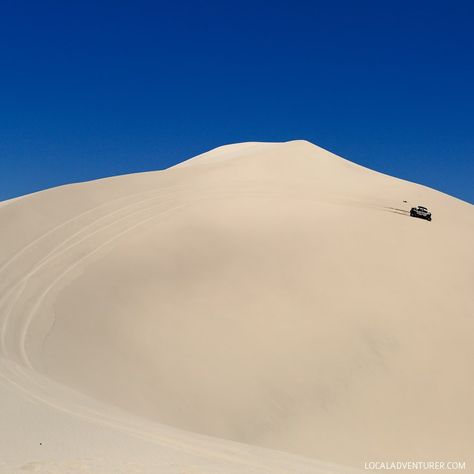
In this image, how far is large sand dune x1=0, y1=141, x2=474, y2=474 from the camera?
332 inches

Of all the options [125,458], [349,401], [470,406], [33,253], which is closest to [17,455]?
[125,458]

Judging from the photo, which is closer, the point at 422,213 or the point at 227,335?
the point at 227,335

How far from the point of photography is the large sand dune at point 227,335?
8.43 meters

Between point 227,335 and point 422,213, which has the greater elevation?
point 422,213

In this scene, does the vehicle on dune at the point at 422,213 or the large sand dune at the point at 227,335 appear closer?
the large sand dune at the point at 227,335

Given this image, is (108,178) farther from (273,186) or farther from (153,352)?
(153,352)

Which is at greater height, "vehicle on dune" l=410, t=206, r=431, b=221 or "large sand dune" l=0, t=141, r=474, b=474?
"vehicle on dune" l=410, t=206, r=431, b=221

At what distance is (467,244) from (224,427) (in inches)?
585

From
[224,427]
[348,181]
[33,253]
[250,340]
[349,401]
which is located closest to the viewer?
[224,427]

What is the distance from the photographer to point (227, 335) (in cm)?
1467

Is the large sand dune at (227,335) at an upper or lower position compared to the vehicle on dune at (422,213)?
lower

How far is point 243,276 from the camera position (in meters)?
17.6

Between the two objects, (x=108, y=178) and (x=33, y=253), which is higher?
(x=108, y=178)

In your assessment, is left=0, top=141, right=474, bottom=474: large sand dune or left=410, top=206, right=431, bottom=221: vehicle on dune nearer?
left=0, top=141, right=474, bottom=474: large sand dune
